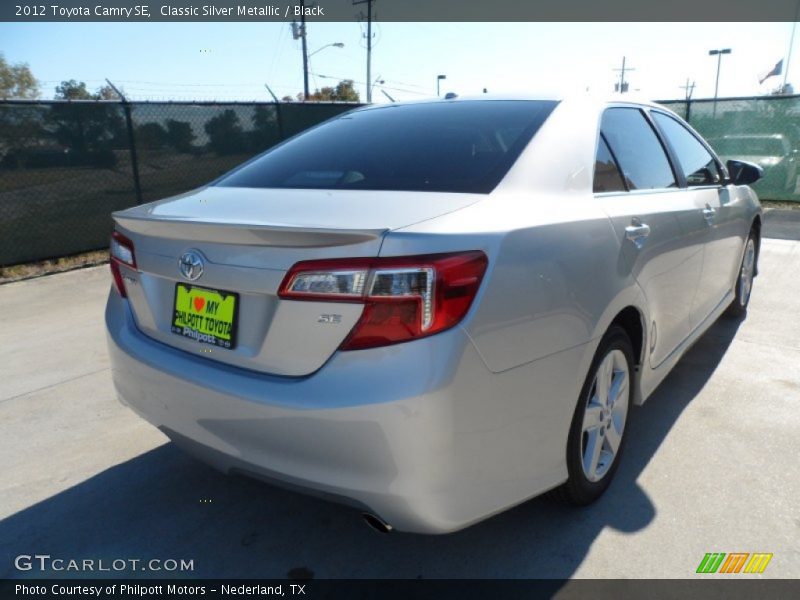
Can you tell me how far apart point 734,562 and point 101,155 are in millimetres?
7864

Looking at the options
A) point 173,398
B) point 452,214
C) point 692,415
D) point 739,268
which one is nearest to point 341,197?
point 452,214

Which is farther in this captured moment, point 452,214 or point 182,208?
point 182,208

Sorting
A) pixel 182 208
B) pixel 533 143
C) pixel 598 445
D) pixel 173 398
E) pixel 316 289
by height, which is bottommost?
pixel 598 445

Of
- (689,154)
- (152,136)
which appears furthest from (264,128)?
(689,154)

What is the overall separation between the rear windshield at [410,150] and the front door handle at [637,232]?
538 mm

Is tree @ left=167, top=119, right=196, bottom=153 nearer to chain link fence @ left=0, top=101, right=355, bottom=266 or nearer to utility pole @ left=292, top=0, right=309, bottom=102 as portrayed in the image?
chain link fence @ left=0, top=101, right=355, bottom=266

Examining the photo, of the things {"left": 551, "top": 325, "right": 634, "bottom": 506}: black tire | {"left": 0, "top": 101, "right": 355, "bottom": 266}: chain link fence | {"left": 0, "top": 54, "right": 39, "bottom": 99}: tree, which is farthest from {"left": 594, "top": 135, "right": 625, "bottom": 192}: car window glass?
{"left": 0, "top": 54, "right": 39, "bottom": 99}: tree

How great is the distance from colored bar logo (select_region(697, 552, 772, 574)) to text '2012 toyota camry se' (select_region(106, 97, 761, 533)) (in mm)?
446

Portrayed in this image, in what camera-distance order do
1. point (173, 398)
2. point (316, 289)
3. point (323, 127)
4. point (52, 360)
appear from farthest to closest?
point (52, 360)
point (323, 127)
point (173, 398)
point (316, 289)

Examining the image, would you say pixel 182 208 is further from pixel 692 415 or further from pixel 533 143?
pixel 692 415

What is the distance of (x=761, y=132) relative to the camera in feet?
37.7

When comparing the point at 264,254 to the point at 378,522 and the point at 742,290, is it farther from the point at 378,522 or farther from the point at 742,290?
the point at 742,290

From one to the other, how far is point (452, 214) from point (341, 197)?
0.46m

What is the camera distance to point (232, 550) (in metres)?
2.29
